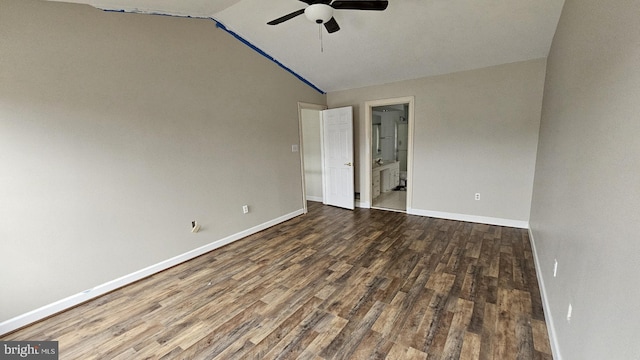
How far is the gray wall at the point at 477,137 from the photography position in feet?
11.6

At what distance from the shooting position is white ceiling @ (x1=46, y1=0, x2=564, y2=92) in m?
2.60

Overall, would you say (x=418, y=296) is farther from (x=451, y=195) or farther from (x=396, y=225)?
A: (x=451, y=195)

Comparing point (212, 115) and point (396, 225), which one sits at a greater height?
point (212, 115)

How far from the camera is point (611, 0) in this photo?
3.78ft

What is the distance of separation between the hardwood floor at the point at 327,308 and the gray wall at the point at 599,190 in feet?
1.72

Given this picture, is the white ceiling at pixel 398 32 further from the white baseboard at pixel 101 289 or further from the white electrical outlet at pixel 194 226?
the white baseboard at pixel 101 289

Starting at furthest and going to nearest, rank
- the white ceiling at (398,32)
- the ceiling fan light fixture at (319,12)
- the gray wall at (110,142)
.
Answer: the white ceiling at (398,32) < the ceiling fan light fixture at (319,12) < the gray wall at (110,142)

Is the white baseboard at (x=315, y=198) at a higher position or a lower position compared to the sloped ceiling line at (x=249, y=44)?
lower

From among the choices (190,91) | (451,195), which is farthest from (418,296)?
(190,91)

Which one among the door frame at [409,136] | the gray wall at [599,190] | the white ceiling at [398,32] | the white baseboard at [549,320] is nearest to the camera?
the gray wall at [599,190]

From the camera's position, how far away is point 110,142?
2.47 meters

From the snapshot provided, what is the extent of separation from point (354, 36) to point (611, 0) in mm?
2516

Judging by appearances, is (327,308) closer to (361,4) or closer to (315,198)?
(361,4)

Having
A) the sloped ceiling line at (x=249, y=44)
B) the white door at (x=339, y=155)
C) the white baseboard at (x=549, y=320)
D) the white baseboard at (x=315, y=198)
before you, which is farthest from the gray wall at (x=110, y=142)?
the white baseboard at (x=549, y=320)
